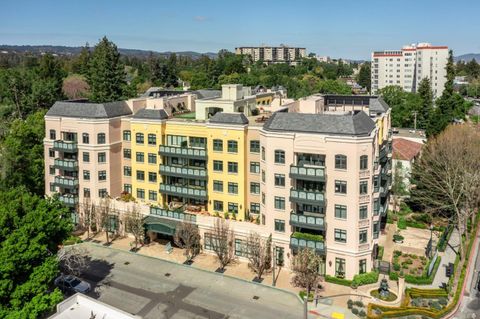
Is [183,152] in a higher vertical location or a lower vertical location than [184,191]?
higher

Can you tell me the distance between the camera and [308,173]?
48.3m

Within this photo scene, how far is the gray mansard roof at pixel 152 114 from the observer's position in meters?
59.9


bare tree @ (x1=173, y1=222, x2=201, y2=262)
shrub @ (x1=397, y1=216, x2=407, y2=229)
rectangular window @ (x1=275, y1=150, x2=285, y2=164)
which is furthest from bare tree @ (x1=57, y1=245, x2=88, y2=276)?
shrub @ (x1=397, y1=216, x2=407, y2=229)

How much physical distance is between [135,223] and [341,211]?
25.0m

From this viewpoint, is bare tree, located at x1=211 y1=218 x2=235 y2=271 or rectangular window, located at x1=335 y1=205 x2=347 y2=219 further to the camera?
bare tree, located at x1=211 y1=218 x2=235 y2=271

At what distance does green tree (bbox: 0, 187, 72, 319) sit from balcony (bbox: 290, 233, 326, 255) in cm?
2370

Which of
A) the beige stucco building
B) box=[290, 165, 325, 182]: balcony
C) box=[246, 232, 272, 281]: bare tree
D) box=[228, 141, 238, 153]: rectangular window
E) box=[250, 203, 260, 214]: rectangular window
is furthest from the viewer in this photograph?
box=[250, 203, 260, 214]: rectangular window

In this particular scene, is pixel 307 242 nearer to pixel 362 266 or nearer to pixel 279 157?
pixel 362 266

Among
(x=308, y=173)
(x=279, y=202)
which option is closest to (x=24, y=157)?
(x=279, y=202)

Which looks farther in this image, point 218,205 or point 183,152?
point 183,152

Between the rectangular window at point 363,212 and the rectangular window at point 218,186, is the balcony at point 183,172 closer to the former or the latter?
the rectangular window at point 218,186

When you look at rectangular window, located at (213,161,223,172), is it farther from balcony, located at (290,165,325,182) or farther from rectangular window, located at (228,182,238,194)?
balcony, located at (290,165,325,182)

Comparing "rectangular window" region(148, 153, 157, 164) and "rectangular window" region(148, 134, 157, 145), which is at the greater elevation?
"rectangular window" region(148, 134, 157, 145)

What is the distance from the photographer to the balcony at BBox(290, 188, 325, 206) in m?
48.1
